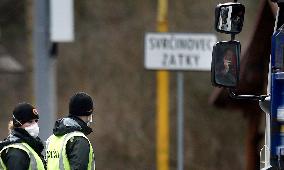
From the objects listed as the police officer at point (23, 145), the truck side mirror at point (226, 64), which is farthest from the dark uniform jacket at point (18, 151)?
the truck side mirror at point (226, 64)

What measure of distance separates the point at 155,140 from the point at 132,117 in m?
0.76

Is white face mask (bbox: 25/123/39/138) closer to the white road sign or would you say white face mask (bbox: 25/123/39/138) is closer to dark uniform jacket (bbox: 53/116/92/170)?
dark uniform jacket (bbox: 53/116/92/170)

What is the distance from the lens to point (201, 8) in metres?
25.9

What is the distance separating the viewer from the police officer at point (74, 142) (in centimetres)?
953

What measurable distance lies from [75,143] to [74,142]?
0.02 meters

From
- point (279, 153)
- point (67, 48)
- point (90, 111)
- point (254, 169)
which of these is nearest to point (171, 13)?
point (67, 48)

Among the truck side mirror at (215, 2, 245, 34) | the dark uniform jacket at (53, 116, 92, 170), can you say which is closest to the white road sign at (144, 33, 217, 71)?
the dark uniform jacket at (53, 116, 92, 170)

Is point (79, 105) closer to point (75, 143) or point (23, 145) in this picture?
point (75, 143)

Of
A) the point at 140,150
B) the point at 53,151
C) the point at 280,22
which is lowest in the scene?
the point at 140,150

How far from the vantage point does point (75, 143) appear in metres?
9.59

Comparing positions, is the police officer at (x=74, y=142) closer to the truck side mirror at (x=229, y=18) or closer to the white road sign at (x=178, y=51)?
the truck side mirror at (x=229, y=18)

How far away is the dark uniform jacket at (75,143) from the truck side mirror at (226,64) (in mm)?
1631

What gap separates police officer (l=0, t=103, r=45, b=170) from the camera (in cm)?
955

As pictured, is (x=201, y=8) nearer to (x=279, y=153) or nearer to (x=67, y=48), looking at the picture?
(x=67, y=48)
